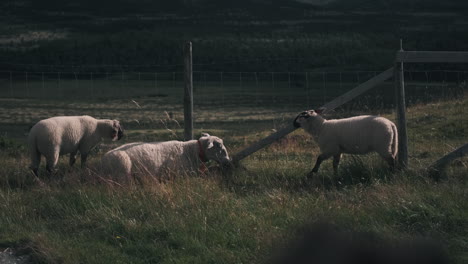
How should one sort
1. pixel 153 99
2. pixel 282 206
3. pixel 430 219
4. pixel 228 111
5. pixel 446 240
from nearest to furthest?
pixel 446 240
pixel 430 219
pixel 282 206
pixel 228 111
pixel 153 99

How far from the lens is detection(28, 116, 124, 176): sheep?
39.7 feet

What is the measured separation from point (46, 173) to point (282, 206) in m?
5.71

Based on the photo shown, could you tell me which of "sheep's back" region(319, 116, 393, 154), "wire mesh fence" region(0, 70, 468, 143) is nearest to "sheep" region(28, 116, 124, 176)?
"sheep's back" region(319, 116, 393, 154)

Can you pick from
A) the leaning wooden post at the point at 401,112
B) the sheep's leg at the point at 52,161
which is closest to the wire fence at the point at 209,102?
the leaning wooden post at the point at 401,112

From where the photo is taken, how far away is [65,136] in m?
12.6

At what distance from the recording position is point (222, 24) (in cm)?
8912

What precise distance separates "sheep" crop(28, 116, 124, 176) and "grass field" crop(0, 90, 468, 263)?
17.3 inches

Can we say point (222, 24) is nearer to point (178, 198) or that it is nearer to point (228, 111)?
point (228, 111)

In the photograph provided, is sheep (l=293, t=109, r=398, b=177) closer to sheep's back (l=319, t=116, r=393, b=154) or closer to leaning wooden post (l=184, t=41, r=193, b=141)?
sheep's back (l=319, t=116, r=393, b=154)

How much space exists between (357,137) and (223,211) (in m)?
4.20

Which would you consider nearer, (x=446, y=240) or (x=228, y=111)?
(x=446, y=240)

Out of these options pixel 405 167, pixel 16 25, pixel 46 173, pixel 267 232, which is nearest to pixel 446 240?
pixel 267 232

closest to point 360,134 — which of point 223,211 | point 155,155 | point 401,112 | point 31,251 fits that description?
point 401,112

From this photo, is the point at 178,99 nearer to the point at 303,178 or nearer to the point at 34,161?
the point at 34,161
